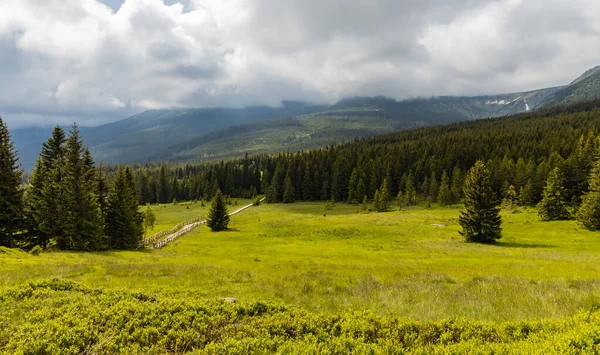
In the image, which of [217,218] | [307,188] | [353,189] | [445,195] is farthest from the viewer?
[307,188]

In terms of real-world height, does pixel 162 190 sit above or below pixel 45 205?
below

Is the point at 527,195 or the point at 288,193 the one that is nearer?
the point at 527,195

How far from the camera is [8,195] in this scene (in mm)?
35000

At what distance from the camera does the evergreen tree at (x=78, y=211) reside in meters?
36.5

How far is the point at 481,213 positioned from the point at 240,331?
5109 cm

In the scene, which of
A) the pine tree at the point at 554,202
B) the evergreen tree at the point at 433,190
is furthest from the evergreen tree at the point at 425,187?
the pine tree at the point at 554,202

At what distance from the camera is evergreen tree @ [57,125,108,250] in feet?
120

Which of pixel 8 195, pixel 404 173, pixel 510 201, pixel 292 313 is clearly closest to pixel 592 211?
pixel 510 201

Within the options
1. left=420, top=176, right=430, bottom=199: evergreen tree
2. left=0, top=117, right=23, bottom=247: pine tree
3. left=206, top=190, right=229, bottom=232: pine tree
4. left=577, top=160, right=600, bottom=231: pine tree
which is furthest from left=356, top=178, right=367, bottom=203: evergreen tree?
left=0, top=117, right=23, bottom=247: pine tree

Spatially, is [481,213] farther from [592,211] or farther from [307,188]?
[307,188]

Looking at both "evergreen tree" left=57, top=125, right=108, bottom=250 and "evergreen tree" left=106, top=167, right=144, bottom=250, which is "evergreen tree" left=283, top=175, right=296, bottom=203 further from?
"evergreen tree" left=57, top=125, right=108, bottom=250

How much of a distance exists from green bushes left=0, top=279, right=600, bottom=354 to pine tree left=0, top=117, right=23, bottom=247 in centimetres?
3432

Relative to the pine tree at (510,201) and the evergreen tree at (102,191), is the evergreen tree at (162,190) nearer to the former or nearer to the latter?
the evergreen tree at (102,191)

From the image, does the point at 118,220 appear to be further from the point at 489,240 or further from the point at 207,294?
the point at 489,240
